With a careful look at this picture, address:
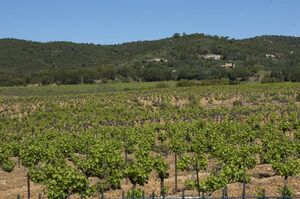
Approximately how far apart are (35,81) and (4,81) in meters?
7.32

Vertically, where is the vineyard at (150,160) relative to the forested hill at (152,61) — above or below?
below

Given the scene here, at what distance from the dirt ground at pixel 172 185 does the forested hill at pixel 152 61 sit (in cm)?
8804

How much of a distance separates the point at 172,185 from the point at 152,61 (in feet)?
→ 433

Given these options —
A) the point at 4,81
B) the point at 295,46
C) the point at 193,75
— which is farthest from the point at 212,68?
the point at 295,46

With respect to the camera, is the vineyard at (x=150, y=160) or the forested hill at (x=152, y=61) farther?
the forested hill at (x=152, y=61)

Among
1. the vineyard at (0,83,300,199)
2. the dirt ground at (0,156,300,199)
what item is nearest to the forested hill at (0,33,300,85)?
the vineyard at (0,83,300,199)

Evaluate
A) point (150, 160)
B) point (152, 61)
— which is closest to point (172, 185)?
point (150, 160)

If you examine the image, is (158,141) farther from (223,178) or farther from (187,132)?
(223,178)

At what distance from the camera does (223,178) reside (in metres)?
16.8

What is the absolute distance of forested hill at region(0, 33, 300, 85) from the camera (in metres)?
124

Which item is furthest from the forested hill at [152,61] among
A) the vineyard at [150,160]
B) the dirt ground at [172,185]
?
the dirt ground at [172,185]

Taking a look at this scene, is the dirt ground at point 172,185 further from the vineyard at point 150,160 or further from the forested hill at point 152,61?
the forested hill at point 152,61

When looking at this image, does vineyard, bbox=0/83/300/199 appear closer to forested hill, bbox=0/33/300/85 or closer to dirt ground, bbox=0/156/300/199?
dirt ground, bbox=0/156/300/199

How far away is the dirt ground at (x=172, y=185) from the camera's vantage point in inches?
713
